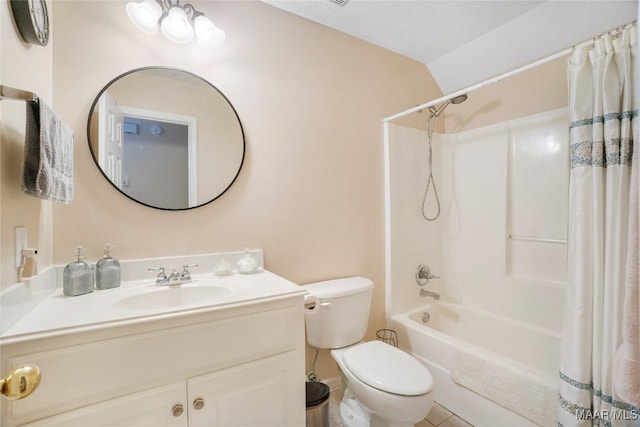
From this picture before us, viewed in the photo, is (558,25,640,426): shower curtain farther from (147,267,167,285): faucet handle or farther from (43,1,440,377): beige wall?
(147,267,167,285): faucet handle

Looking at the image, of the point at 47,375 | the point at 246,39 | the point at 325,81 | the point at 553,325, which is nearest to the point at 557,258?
the point at 553,325

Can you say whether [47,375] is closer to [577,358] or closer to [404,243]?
[577,358]

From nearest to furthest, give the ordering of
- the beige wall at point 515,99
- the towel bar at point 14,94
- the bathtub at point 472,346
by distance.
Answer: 1. the towel bar at point 14,94
2. the bathtub at point 472,346
3. the beige wall at point 515,99

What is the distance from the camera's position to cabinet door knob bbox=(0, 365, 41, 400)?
494mm

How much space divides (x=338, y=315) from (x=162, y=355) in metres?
0.94

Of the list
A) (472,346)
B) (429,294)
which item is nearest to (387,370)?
(472,346)

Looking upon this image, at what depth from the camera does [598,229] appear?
3.77ft

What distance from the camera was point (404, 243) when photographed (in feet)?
7.13

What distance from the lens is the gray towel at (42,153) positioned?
794 mm

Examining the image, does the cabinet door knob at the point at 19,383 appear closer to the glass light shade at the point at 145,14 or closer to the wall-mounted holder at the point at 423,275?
the glass light shade at the point at 145,14

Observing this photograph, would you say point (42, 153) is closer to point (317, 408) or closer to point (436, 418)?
point (317, 408)

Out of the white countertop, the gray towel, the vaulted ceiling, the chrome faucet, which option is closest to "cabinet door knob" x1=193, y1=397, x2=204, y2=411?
the white countertop

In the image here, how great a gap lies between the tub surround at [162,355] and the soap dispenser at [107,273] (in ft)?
0.16

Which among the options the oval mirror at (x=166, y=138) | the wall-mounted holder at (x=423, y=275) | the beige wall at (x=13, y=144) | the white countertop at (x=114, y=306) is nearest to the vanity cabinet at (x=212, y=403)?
the white countertop at (x=114, y=306)
